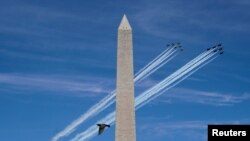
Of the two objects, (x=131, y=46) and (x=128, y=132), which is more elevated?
(x=131, y=46)

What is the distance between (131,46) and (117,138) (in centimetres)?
1066

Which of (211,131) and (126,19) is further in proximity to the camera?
(126,19)

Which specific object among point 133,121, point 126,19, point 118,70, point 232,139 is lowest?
point 232,139

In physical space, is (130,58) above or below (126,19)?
below

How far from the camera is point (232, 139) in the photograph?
6569 centimetres

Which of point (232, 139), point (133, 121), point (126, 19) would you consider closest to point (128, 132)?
point (133, 121)

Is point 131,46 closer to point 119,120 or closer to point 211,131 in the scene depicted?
point 119,120

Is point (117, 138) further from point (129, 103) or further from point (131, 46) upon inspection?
point (131, 46)

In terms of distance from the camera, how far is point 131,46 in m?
82.1

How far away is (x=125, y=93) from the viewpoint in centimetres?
8175

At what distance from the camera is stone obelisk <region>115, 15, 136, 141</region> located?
8181cm

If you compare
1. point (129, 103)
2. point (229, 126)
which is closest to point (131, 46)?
point (129, 103)

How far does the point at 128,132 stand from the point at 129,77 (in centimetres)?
630

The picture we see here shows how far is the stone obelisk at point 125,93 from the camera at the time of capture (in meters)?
81.8
